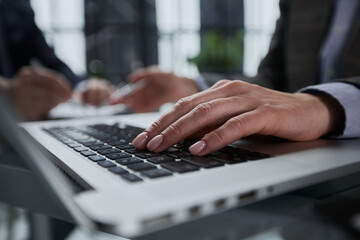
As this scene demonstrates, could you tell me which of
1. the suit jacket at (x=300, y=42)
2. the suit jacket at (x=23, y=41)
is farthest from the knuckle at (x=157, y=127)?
the suit jacket at (x=23, y=41)

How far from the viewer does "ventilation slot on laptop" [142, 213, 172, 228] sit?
22 centimetres

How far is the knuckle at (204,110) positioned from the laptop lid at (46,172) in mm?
184

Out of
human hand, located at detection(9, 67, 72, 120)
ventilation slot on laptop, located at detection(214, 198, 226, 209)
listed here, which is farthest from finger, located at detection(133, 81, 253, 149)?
human hand, located at detection(9, 67, 72, 120)

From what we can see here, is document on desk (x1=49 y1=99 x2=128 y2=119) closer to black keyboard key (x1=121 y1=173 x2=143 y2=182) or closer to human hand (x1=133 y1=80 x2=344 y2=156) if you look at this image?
human hand (x1=133 y1=80 x2=344 y2=156)

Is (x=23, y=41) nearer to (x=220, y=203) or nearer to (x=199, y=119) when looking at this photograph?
(x=199, y=119)

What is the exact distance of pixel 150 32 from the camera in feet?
17.1

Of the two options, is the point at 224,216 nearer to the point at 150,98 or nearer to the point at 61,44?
the point at 150,98

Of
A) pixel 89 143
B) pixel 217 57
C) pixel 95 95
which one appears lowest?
pixel 217 57

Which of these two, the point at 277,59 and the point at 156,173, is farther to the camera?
the point at 277,59

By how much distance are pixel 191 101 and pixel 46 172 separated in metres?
0.23

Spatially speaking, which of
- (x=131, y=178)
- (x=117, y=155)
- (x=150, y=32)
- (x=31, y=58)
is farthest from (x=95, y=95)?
(x=150, y=32)

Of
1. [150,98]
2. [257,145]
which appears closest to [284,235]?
[257,145]

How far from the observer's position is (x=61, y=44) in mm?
4664

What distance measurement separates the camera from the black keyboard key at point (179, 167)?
1.04ft
